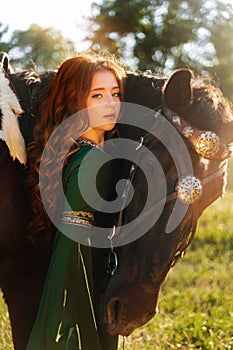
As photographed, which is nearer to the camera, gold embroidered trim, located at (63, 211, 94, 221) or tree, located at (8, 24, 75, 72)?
gold embroidered trim, located at (63, 211, 94, 221)

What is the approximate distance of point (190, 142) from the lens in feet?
6.84

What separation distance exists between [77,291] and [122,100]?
777 millimetres

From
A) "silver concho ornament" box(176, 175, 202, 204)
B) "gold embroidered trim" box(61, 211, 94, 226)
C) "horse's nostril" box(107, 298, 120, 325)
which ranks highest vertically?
"silver concho ornament" box(176, 175, 202, 204)

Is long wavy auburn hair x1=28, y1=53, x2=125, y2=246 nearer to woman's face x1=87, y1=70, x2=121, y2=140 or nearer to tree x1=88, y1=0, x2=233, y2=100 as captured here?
woman's face x1=87, y1=70, x2=121, y2=140

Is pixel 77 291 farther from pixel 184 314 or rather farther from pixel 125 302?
pixel 184 314

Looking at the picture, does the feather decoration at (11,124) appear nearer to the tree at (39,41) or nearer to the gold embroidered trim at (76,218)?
the gold embroidered trim at (76,218)

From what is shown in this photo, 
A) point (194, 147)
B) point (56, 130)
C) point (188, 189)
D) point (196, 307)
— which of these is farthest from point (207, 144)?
point (196, 307)

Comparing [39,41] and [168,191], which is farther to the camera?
[39,41]

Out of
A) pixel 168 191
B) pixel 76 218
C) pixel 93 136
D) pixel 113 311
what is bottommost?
pixel 113 311

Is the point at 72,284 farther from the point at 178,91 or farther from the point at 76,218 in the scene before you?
the point at 178,91

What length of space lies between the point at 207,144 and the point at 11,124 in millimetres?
841

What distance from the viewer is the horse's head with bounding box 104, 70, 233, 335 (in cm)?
201

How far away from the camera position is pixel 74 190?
2107 mm

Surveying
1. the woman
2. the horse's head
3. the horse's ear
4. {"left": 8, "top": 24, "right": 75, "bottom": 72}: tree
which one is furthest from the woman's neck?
{"left": 8, "top": 24, "right": 75, "bottom": 72}: tree
